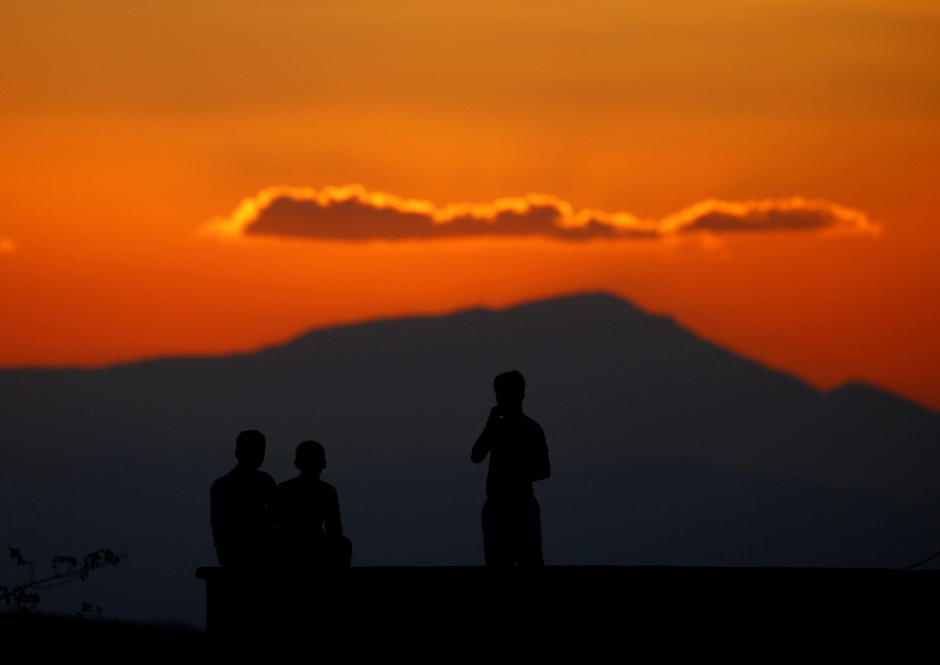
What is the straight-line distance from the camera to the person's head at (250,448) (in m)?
9.02

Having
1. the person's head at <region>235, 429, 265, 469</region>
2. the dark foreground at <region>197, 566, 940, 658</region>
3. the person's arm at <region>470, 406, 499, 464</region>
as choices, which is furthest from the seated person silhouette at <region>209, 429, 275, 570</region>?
the person's arm at <region>470, 406, 499, 464</region>

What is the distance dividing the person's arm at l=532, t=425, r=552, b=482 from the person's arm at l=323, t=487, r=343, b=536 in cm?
140

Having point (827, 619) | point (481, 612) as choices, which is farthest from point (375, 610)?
point (827, 619)

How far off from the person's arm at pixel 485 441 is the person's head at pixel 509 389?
7 cm

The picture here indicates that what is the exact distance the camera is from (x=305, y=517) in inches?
367

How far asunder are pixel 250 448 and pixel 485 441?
1.57 m

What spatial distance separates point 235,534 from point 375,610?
5.17 feet

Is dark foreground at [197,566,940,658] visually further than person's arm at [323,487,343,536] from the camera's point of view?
No

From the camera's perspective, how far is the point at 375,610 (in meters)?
8.03

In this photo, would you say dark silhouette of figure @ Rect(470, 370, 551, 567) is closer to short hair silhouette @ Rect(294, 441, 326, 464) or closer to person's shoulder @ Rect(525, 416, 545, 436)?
person's shoulder @ Rect(525, 416, 545, 436)

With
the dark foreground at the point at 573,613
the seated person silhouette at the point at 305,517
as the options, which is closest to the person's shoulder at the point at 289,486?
the seated person silhouette at the point at 305,517

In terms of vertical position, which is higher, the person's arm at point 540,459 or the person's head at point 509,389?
the person's head at point 509,389

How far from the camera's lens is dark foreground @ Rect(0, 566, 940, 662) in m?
7.56

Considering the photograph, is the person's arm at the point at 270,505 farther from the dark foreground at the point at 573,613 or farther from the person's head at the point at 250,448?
the dark foreground at the point at 573,613
